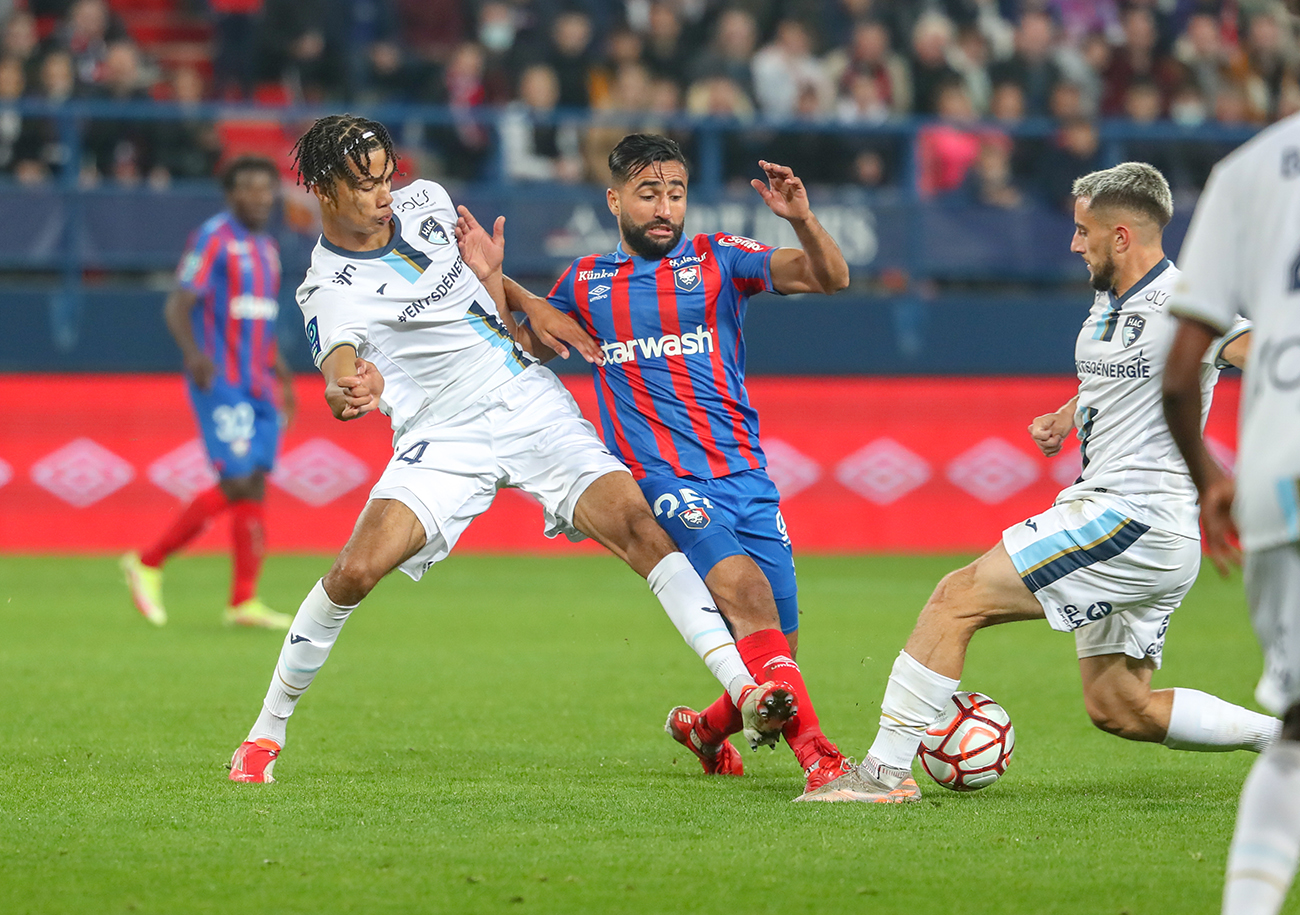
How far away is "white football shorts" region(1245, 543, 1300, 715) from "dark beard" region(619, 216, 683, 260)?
3.05 m

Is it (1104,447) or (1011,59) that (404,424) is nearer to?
(1104,447)

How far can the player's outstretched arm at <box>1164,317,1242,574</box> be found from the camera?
344cm

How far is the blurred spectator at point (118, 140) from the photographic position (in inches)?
559

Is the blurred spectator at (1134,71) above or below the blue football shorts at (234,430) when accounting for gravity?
above

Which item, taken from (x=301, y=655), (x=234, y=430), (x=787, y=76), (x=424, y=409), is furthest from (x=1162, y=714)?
(x=787, y=76)

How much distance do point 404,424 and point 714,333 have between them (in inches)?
47.3

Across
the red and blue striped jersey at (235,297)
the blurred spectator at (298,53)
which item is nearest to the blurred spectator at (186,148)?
the blurred spectator at (298,53)

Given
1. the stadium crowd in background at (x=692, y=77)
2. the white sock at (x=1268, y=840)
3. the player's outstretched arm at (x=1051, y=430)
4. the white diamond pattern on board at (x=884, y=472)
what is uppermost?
the stadium crowd in background at (x=692, y=77)

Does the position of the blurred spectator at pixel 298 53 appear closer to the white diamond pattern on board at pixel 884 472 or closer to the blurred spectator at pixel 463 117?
the blurred spectator at pixel 463 117

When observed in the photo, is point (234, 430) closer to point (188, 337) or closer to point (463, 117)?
point (188, 337)

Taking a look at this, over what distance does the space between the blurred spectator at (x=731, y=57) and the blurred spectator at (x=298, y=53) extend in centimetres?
338

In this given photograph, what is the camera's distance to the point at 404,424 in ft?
20.1

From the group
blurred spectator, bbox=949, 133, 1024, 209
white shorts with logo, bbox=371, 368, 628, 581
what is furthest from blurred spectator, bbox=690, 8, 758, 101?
white shorts with logo, bbox=371, 368, 628, 581

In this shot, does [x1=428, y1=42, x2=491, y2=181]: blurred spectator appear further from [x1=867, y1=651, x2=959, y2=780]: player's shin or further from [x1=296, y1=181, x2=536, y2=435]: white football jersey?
[x1=867, y1=651, x2=959, y2=780]: player's shin
